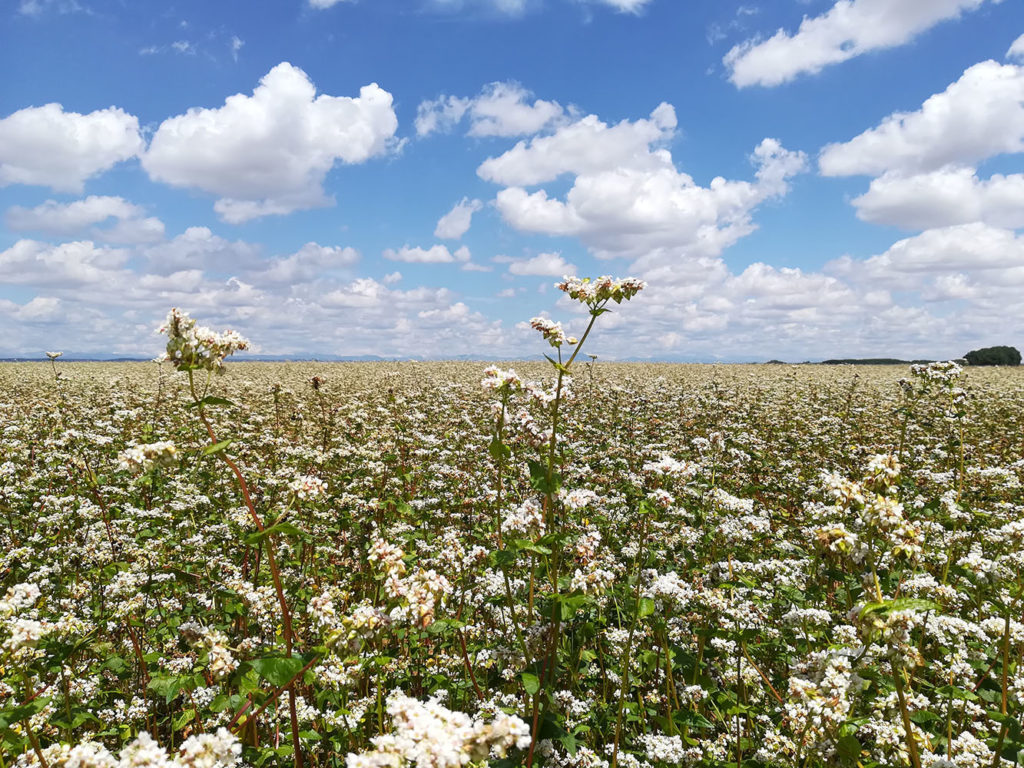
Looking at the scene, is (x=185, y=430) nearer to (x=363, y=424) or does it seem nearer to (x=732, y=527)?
(x=363, y=424)

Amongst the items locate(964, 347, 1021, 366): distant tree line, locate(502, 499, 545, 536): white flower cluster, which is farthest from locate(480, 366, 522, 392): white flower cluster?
locate(964, 347, 1021, 366): distant tree line

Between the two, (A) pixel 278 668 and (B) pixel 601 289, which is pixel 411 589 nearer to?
(A) pixel 278 668

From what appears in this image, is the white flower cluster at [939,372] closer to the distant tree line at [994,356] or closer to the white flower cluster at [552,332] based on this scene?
the white flower cluster at [552,332]

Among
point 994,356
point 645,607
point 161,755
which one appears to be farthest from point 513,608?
point 994,356

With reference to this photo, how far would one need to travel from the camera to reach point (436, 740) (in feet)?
6.92

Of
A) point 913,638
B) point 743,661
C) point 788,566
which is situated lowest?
point 743,661

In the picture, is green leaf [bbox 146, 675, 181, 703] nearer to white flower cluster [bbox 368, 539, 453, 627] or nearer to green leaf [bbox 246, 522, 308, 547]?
white flower cluster [bbox 368, 539, 453, 627]

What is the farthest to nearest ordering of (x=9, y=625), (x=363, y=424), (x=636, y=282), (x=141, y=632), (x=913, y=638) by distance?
1. (x=363, y=424)
2. (x=141, y=632)
3. (x=913, y=638)
4. (x=636, y=282)
5. (x=9, y=625)

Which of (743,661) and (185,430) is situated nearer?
(743,661)

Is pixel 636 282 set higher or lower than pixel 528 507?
higher

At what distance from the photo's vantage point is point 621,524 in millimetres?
8555

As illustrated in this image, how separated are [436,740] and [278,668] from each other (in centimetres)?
114

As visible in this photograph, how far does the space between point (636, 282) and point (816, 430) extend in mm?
12136

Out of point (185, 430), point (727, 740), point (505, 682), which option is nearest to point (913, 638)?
point (727, 740)
